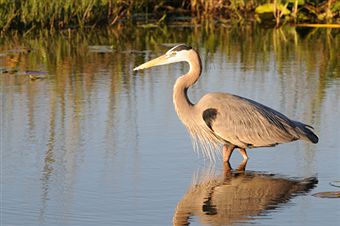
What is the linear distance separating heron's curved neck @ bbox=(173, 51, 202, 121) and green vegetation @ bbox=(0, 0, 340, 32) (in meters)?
6.40

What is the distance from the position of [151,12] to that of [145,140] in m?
8.86

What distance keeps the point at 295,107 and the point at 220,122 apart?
2.00 m

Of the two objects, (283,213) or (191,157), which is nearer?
(283,213)

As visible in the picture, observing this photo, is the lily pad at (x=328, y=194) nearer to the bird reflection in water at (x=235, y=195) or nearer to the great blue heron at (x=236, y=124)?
the bird reflection in water at (x=235, y=195)

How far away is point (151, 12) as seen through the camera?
661 inches

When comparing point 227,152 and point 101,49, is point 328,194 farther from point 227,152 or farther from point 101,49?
point 101,49

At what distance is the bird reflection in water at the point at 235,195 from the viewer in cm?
607

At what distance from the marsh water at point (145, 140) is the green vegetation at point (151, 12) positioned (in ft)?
1.87

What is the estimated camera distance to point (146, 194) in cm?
659

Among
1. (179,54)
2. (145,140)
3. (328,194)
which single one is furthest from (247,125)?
(328,194)

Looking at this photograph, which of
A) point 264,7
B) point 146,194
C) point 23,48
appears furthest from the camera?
point 264,7

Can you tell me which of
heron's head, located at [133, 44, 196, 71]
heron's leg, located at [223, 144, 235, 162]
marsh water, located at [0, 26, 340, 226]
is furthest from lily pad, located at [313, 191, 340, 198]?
heron's head, located at [133, 44, 196, 71]

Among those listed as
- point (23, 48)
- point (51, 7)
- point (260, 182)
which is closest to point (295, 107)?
point (260, 182)

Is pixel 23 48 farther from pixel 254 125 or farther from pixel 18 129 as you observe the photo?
pixel 254 125
